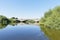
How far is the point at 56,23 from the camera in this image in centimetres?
2744

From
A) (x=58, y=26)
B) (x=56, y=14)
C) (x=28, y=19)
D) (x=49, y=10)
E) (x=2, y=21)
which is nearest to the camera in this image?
(x=58, y=26)

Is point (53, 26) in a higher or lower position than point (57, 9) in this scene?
lower

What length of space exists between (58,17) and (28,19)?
54.2 meters

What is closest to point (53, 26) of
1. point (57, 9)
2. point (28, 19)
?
point (57, 9)

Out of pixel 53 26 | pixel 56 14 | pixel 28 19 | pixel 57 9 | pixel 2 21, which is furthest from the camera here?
pixel 28 19

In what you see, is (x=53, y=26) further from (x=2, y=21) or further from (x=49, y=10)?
(x=2, y=21)

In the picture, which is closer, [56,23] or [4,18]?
[56,23]

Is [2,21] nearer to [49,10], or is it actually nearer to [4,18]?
[4,18]

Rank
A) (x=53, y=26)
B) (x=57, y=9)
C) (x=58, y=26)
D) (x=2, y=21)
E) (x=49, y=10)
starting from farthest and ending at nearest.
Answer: (x=2, y=21), (x=49, y=10), (x=57, y=9), (x=53, y=26), (x=58, y=26)

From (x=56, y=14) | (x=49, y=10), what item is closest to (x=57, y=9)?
(x=56, y=14)

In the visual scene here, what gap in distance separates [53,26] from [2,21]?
3117 cm

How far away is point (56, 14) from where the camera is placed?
3056cm

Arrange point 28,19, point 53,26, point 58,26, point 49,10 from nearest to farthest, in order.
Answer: point 58,26
point 53,26
point 49,10
point 28,19

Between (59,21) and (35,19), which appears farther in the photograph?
(35,19)
